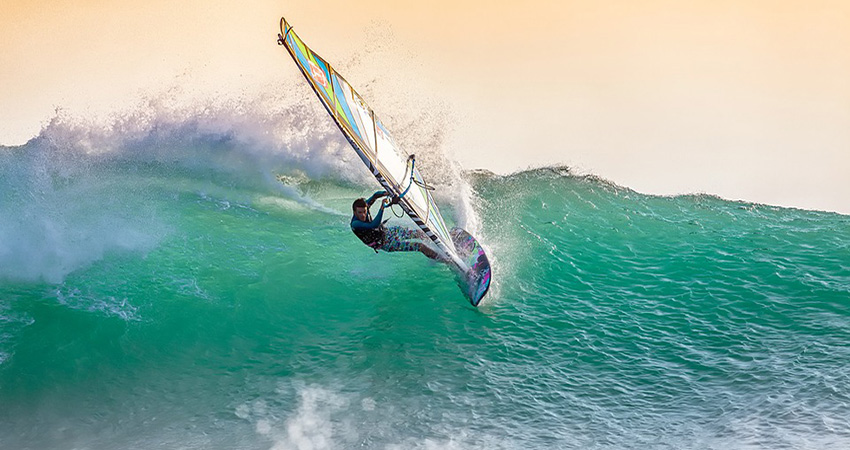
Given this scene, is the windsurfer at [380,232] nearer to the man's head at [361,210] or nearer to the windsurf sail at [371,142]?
the man's head at [361,210]

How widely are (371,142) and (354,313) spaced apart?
203 centimetres

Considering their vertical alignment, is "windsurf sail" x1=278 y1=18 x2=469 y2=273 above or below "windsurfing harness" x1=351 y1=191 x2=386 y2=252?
above

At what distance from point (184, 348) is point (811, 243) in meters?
7.34

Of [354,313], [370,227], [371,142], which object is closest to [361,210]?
[370,227]

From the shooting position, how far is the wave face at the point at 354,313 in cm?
515

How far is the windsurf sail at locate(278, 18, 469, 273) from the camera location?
515 centimetres

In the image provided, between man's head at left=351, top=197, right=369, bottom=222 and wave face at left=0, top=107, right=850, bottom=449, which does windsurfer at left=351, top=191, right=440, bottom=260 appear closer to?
man's head at left=351, top=197, right=369, bottom=222

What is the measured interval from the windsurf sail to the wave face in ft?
3.26

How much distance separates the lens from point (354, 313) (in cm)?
700

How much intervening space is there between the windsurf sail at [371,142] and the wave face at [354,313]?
993 millimetres

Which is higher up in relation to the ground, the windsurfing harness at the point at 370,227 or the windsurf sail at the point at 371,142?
the windsurf sail at the point at 371,142

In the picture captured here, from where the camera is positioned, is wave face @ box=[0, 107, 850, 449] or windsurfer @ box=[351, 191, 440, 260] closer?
wave face @ box=[0, 107, 850, 449]

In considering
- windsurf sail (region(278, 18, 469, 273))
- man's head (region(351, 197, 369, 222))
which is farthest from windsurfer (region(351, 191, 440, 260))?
windsurf sail (region(278, 18, 469, 273))

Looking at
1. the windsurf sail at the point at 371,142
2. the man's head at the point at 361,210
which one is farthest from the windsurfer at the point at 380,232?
the windsurf sail at the point at 371,142
